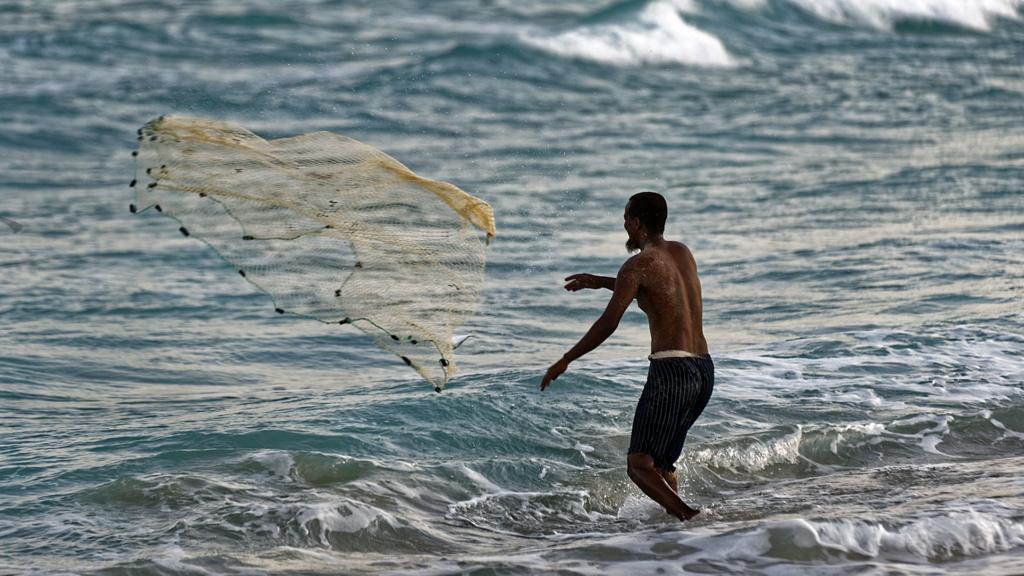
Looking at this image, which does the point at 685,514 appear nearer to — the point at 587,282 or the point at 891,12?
the point at 587,282

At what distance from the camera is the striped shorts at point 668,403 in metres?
6.18

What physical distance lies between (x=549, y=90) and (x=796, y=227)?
11.1 metres

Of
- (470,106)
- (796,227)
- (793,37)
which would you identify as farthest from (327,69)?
(796,227)

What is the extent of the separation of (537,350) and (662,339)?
433 centimetres

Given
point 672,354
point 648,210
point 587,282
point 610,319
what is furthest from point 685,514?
point 648,210

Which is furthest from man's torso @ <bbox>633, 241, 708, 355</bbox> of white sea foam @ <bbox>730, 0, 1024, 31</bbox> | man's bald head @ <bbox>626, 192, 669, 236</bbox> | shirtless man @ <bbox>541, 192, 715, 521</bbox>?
white sea foam @ <bbox>730, 0, 1024, 31</bbox>

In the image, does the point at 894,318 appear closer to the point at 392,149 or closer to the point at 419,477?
the point at 419,477

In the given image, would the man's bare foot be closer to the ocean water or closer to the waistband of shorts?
the ocean water

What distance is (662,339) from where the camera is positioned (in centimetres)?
622

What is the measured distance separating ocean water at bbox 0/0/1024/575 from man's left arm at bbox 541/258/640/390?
37.2 inches

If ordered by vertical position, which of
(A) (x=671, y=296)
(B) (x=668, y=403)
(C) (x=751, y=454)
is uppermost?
(A) (x=671, y=296)

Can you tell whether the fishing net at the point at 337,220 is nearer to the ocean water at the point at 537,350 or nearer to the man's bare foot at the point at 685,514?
the ocean water at the point at 537,350

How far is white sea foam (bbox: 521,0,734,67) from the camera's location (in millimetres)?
27953

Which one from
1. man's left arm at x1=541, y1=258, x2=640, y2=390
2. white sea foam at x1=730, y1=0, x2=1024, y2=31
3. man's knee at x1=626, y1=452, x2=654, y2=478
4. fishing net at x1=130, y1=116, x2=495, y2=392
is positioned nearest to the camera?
man's left arm at x1=541, y1=258, x2=640, y2=390
